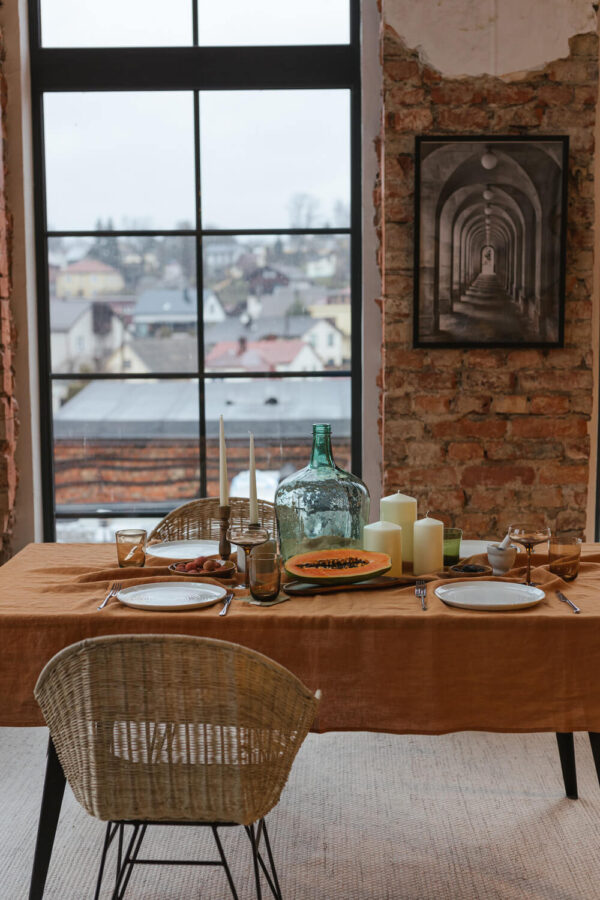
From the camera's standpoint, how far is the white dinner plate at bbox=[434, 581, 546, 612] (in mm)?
1780

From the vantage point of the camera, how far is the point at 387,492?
10.7ft

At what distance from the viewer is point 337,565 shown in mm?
2014

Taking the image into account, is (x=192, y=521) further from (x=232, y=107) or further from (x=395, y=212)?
Answer: (x=232, y=107)

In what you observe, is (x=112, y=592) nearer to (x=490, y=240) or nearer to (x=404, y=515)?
(x=404, y=515)

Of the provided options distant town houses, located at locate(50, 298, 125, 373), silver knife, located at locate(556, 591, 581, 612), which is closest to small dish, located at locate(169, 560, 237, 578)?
silver knife, located at locate(556, 591, 581, 612)

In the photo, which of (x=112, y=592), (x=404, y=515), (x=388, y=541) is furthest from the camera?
(x=404, y=515)

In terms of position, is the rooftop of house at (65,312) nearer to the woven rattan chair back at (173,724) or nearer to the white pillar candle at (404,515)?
the white pillar candle at (404,515)

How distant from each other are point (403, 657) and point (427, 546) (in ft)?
1.28

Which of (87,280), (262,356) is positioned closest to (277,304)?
(262,356)

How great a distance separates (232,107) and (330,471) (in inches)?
77.5

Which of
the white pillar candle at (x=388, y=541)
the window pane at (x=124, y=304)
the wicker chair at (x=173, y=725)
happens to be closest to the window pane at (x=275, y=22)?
the window pane at (x=124, y=304)

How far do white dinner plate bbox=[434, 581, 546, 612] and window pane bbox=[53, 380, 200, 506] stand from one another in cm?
184

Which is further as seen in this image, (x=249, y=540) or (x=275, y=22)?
(x=275, y=22)

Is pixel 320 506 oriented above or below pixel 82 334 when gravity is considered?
below
